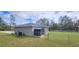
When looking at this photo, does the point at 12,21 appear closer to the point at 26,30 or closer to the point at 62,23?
the point at 26,30

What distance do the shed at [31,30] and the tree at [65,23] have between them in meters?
0.29

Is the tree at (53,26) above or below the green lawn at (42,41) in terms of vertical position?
above

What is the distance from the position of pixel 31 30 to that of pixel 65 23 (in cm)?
62

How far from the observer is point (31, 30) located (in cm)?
438

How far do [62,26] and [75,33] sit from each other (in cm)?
26

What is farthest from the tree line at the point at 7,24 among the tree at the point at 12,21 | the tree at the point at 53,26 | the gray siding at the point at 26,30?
the tree at the point at 53,26

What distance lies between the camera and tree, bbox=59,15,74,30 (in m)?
4.36

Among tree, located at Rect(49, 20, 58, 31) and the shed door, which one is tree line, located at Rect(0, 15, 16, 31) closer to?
the shed door

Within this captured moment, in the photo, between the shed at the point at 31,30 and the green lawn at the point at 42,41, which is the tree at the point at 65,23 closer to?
the green lawn at the point at 42,41

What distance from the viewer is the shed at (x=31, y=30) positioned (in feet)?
14.3

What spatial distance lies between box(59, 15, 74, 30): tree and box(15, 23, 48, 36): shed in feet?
0.94

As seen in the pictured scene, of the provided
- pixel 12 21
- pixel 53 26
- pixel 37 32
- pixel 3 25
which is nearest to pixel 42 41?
pixel 37 32
